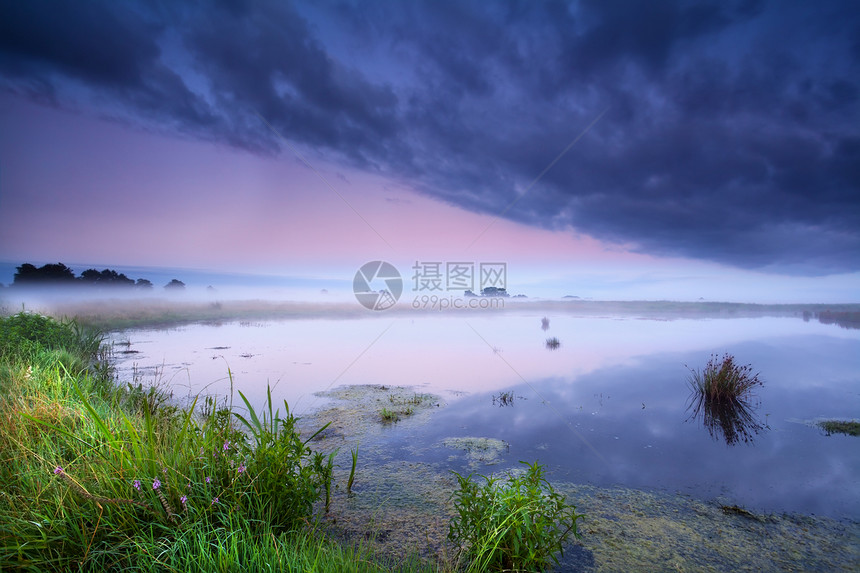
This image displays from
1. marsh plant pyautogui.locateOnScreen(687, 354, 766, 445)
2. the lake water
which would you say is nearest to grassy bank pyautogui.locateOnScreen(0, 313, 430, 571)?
the lake water

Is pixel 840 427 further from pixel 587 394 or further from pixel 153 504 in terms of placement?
pixel 153 504

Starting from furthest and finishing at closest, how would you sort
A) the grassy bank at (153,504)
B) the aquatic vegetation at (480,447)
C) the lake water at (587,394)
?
the aquatic vegetation at (480,447) < the lake water at (587,394) < the grassy bank at (153,504)

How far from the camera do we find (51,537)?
2768mm

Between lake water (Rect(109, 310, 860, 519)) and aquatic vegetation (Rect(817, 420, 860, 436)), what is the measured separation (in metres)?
0.20

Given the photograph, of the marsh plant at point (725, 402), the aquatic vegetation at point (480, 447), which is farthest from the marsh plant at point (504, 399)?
the marsh plant at point (725, 402)

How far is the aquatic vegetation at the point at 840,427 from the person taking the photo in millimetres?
8352

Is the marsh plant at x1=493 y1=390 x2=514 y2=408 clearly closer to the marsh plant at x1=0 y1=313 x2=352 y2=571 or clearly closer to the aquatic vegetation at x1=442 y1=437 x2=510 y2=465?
the aquatic vegetation at x1=442 y1=437 x2=510 y2=465

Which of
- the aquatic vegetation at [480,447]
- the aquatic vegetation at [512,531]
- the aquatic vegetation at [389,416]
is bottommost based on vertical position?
the aquatic vegetation at [480,447]

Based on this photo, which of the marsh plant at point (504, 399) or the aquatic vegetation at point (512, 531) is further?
the marsh plant at point (504, 399)

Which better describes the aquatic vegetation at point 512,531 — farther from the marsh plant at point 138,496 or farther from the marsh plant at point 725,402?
the marsh plant at point 725,402

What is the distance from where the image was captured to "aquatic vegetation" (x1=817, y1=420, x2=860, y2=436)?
835 cm

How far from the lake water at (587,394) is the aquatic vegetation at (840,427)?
199 millimetres

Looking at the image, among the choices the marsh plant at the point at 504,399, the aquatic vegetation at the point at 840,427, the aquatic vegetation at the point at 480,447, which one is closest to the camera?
the aquatic vegetation at the point at 480,447

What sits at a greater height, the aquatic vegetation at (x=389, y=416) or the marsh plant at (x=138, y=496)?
the marsh plant at (x=138, y=496)
